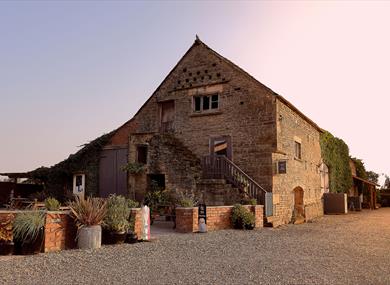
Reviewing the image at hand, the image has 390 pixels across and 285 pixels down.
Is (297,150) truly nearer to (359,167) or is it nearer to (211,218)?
(211,218)

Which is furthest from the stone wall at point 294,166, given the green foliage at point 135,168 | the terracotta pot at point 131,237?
the terracotta pot at point 131,237

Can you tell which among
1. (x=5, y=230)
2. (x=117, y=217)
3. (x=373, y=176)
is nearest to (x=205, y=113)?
A: (x=117, y=217)

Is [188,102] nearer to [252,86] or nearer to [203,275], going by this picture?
[252,86]

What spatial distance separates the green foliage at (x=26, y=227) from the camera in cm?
742

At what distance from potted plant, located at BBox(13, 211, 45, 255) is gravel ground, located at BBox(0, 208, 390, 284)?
0.38 metres

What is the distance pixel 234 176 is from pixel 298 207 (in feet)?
17.5

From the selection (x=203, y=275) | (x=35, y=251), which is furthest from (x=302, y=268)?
(x=35, y=251)

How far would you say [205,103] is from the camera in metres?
18.1

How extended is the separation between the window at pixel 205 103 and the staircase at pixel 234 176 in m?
3.03

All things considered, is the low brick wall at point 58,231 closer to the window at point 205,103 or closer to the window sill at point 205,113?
the window sill at point 205,113

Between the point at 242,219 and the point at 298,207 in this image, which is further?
the point at 298,207

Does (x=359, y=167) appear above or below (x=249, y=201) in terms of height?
above

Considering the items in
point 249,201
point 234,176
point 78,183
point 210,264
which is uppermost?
point 234,176

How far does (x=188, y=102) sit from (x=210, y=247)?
10.7 meters
